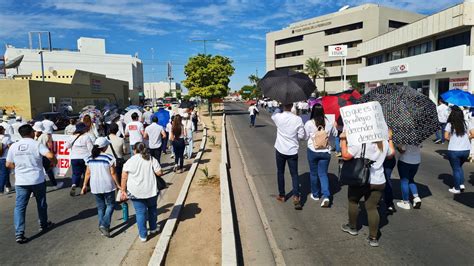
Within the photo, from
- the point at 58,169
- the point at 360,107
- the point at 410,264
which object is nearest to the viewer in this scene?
the point at 410,264

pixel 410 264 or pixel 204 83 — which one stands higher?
pixel 204 83

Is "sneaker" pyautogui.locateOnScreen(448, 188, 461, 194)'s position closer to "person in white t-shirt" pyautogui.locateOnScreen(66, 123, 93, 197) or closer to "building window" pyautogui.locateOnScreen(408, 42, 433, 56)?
"person in white t-shirt" pyautogui.locateOnScreen(66, 123, 93, 197)

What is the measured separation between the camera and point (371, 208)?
4.38m

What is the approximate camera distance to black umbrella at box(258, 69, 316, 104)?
225 inches

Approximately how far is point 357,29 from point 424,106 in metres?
65.2

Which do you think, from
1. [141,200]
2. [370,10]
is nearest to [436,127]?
[141,200]

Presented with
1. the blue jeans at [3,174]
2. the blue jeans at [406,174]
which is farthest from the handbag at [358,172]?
the blue jeans at [3,174]

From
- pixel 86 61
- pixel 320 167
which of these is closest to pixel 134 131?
pixel 320 167

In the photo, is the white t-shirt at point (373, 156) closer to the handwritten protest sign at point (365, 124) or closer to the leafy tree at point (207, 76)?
the handwritten protest sign at point (365, 124)

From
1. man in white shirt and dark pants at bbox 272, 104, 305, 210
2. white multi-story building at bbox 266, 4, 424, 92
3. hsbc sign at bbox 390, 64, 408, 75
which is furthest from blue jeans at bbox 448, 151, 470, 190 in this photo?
white multi-story building at bbox 266, 4, 424, 92

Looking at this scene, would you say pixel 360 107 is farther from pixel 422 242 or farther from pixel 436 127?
pixel 422 242

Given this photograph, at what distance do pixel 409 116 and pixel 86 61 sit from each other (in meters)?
108

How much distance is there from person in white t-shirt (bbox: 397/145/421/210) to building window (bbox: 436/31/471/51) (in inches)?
938

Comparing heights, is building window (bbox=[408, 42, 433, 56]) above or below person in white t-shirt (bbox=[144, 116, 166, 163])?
above
